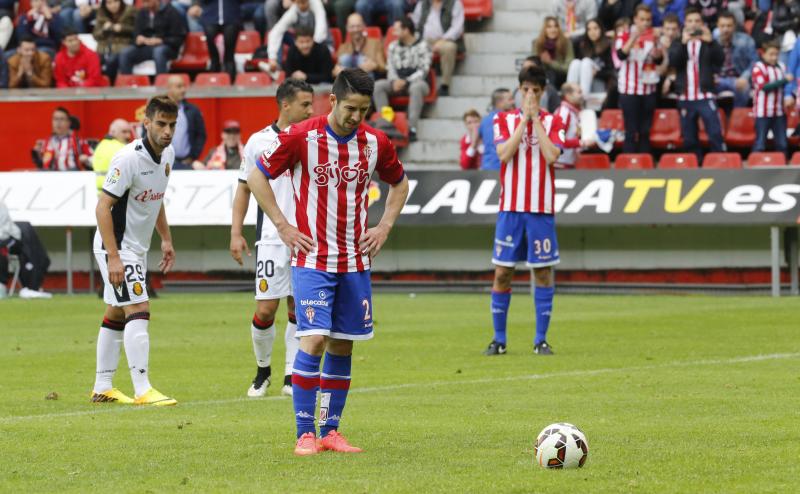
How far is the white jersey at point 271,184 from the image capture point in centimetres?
1092

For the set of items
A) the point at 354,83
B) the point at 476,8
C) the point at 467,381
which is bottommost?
the point at 467,381

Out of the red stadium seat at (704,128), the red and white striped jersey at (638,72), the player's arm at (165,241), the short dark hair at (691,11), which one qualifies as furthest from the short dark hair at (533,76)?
the red stadium seat at (704,128)

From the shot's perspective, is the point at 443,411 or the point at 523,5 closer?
the point at 443,411

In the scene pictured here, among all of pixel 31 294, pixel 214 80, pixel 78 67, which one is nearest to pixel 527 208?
pixel 31 294

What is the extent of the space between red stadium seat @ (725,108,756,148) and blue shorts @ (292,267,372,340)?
17.0 meters

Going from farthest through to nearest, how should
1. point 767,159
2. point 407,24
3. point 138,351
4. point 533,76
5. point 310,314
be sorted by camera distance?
point 407,24 < point 767,159 < point 533,76 < point 138,351 < point 310,314

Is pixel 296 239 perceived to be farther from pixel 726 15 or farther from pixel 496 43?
pixel 496 43

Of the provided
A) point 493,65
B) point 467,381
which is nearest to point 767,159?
point 493,65

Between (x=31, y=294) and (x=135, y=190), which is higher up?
(x=135, y=190)

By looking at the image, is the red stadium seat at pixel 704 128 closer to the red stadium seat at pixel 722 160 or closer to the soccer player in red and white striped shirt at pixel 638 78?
the soccer player in red and white striped shirt at pixel 638 78

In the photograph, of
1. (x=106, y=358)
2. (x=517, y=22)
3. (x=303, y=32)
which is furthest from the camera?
(x=517, y=22)

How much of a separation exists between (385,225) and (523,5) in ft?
67.1

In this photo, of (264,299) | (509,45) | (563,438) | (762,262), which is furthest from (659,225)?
(563,438)

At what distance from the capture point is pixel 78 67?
2734 centimetres
